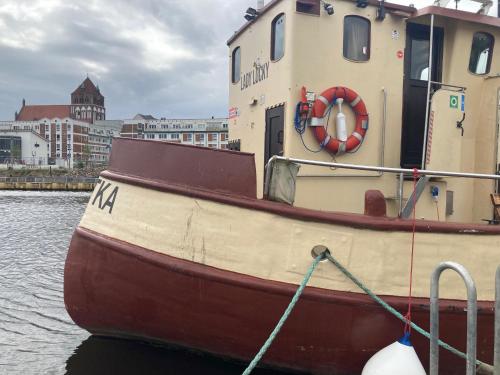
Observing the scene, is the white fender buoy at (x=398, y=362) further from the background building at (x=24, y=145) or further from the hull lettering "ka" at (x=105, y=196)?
the background building at (x=24, y=145)

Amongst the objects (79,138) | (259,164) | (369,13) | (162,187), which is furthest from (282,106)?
(79,138)

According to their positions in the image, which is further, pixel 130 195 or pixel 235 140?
pixel 235 140

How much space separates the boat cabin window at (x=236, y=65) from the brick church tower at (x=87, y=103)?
4839 inches

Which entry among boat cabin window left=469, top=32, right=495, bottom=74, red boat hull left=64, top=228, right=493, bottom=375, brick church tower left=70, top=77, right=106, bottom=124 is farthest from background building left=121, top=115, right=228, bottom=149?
red boat hull left=64, top=228, right=493, bottom=375

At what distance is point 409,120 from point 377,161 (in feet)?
2.18

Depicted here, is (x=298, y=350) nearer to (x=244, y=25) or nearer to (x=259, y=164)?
(x=259, y=164)

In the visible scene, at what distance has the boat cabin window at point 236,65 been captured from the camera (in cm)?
641

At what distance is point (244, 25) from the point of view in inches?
233

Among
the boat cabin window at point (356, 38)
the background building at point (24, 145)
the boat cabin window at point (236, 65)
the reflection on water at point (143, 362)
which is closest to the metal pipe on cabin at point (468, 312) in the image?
the reflection on water at point (143, 362)

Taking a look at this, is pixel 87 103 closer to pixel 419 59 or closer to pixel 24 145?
pixel 24 145

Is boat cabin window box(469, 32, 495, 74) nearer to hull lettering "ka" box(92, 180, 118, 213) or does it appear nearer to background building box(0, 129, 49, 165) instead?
hull lettering "ka" box(92, 180, 118, 213)

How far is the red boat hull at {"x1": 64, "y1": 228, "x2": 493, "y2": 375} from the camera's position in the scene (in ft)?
11.8

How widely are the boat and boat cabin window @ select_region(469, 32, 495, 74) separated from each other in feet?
2.66

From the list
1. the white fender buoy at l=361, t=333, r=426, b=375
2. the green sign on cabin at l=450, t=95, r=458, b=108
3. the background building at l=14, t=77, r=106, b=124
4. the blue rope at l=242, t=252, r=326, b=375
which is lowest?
the white fender buoy at l=361, t=333, r=426, b=375
